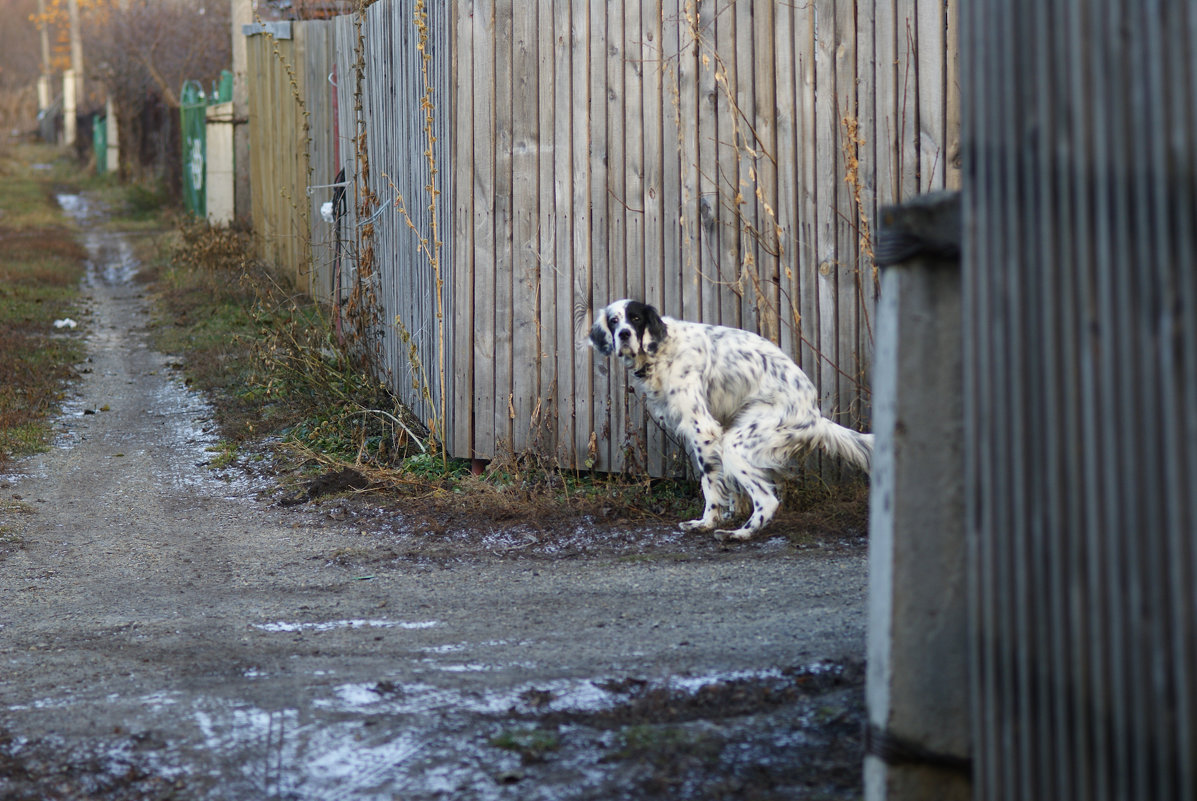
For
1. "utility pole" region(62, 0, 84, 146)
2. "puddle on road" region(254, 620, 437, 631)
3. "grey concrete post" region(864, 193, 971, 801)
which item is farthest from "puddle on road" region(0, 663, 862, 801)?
"utility pole" region(62, 0, 84, 146)

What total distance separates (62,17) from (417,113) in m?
51.9

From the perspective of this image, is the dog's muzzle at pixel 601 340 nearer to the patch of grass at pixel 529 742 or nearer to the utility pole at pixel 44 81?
the patch of grass at pixel 529 742

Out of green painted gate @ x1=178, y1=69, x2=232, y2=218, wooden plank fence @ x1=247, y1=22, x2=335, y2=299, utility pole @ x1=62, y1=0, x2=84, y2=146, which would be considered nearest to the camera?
wooden plank fence @ x1=247, y1=22, x2=335, y2=299

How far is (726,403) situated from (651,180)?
1.24 metres

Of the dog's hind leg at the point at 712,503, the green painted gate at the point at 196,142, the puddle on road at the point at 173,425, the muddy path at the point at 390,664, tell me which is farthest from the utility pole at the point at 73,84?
the dog's hind leg at the point at 712,503

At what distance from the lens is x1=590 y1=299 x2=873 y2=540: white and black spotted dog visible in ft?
18.4

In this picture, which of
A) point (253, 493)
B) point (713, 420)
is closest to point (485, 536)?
point (713, 420)

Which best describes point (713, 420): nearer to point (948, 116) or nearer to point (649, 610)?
point (649, 610)

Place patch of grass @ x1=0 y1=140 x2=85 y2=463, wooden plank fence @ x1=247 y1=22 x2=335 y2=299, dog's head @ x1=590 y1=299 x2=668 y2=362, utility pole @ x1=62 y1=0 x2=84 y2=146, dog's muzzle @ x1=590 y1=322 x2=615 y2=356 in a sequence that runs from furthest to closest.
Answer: utility pole @ x1=62 y1=0 x2=84 y2=146
wooden plank fence @ x1=247 y1=22 x2=335 y2=299
patch of grass @ x1=0 y1=140 x2=85 y2=463
dog's muzzle @ x1=590 y1=322 x2=615 y2=356
dog's head @ x1=590 y1=299 x2=668 y2=362

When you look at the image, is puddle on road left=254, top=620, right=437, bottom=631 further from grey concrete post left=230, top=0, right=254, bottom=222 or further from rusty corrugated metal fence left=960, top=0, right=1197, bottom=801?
grey concrete post left=230, top=0, right=254, bottom=222

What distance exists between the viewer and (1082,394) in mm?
1896

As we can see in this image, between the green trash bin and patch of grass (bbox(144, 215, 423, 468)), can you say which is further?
the green trash bin

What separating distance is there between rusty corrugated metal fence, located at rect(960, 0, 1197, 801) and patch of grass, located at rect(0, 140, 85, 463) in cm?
700

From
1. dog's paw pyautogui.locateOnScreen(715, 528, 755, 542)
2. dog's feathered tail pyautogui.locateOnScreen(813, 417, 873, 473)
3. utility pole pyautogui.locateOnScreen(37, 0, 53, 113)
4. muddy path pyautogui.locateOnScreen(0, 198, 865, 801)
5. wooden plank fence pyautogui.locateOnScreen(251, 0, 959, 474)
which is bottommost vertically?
muddy path pyautogui.locateOnScreen(0, 198, 865, 801)
